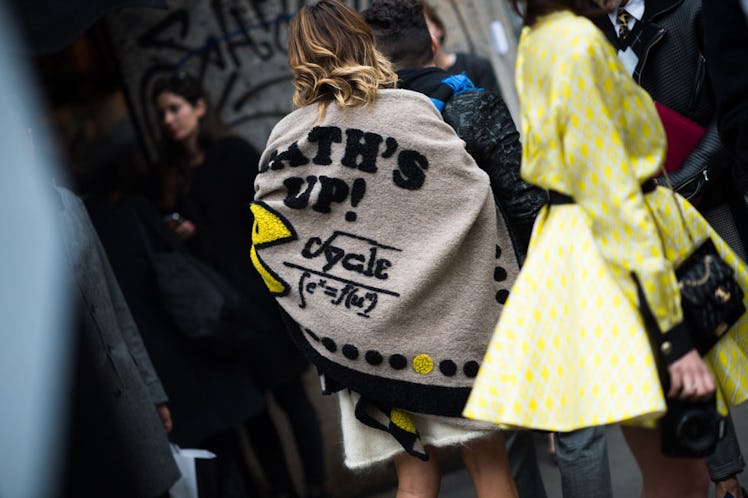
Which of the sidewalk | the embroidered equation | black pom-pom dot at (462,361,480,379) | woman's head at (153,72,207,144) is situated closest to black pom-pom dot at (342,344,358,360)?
the embroidered equation

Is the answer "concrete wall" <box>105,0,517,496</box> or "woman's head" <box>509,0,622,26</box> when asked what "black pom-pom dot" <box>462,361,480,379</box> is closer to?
"woman's head" <box>509,0,622,26</box>

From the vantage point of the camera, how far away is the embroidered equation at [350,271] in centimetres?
367

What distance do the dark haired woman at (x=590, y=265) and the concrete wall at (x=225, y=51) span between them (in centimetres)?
435

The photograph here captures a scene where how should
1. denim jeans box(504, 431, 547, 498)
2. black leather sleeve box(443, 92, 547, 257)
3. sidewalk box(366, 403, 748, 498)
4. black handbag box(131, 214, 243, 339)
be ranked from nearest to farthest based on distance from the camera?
black leather sleeve box(443, 92, 547, 257), denim jeans box(504, 431, 547, 498), sidewalk box(366, 403, 748, 498), black handbag box(131, 214, 243, 339)

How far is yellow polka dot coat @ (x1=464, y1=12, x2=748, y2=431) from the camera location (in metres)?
2.73

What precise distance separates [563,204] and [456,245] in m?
0.74

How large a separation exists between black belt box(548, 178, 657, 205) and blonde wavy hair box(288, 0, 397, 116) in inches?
36.3

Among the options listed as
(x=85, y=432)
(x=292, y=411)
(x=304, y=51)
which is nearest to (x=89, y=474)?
(x=85, y=432)

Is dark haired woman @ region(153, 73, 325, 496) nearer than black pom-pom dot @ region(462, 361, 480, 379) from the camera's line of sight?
No

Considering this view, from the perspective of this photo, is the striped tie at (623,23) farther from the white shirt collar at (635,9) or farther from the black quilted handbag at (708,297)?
the black quilted handbag at (708,297)

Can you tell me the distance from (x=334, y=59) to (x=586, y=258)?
1296 mm

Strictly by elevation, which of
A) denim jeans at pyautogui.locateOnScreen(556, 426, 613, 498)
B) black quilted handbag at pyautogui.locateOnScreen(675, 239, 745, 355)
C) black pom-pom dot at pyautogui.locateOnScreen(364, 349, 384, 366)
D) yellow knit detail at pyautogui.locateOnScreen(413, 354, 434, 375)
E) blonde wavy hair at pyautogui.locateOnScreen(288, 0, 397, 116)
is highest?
blonde wavy hair at pyautogui.locateOnScreen(288, 0, 397, 116)

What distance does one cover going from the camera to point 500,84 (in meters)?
7.26

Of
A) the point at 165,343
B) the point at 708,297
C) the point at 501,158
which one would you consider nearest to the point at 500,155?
the point at 501,158
